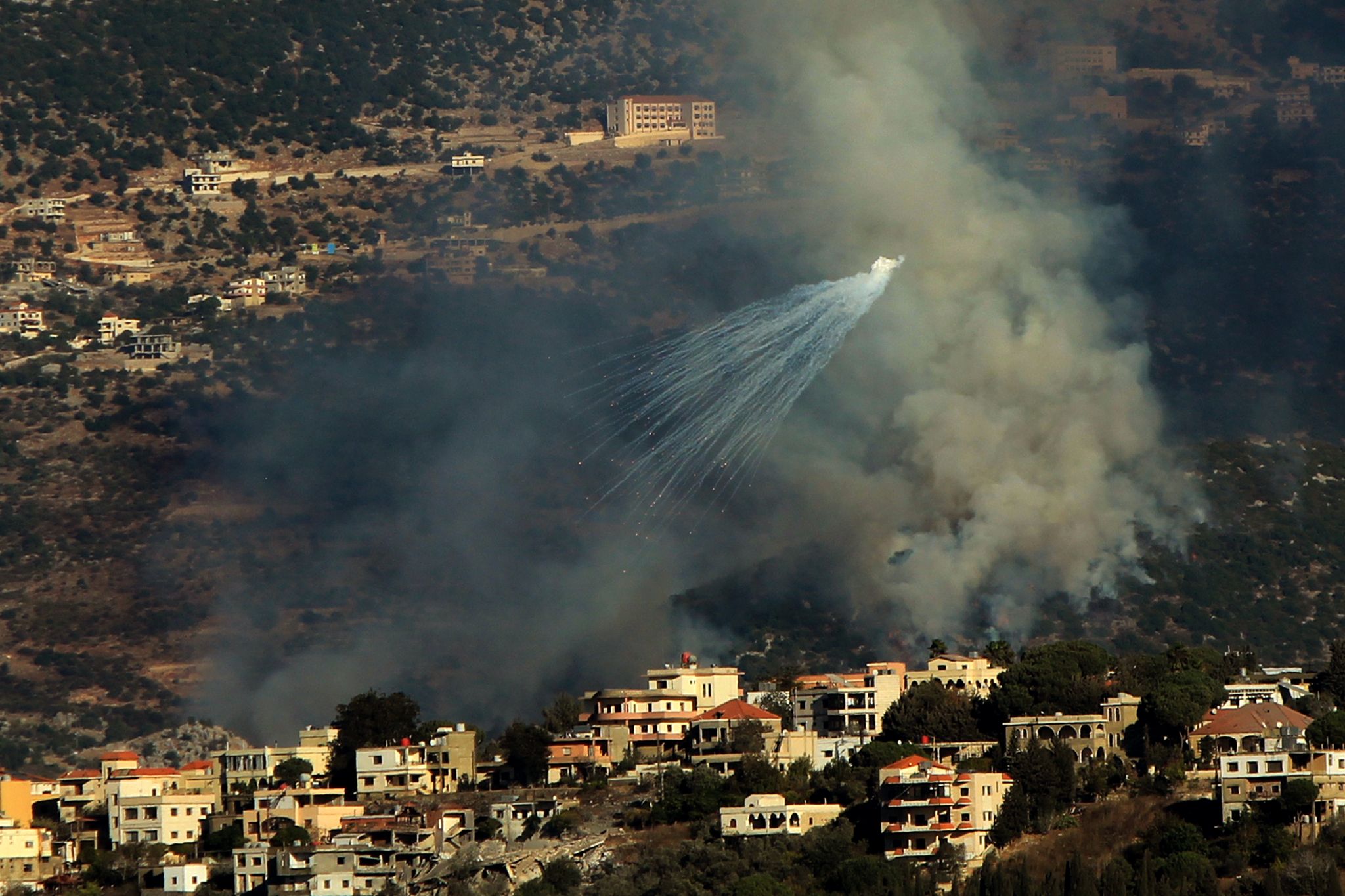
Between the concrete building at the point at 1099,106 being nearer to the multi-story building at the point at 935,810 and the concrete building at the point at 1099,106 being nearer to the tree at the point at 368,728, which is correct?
the tree at the point at 368,728

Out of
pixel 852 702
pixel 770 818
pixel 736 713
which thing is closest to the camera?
pixel 770 818

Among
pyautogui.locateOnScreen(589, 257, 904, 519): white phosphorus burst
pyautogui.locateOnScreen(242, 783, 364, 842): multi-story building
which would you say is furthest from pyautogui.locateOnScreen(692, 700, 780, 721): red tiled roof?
pyautogui.locateOnScreen(589, 257, 904, 519): white phosphorus burst

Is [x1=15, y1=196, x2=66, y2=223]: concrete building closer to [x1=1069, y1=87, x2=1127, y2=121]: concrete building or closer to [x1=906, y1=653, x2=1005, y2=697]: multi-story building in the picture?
[x1=1069, y1=87, x2=1127, y2=121]: concrete building

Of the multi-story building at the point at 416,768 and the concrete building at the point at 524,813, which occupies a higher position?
the multi-story building at the point at 416,768

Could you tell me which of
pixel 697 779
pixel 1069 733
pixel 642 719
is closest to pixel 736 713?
pixel 642 719

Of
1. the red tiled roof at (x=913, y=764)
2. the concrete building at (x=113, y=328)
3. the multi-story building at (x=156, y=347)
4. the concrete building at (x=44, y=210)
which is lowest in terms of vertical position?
the red tiled roof at (x=913, y=764)

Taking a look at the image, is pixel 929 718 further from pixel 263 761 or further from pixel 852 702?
pixel 263 761

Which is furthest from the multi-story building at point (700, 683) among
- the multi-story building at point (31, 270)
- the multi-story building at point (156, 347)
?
the multi-story building at point (31, 270)
